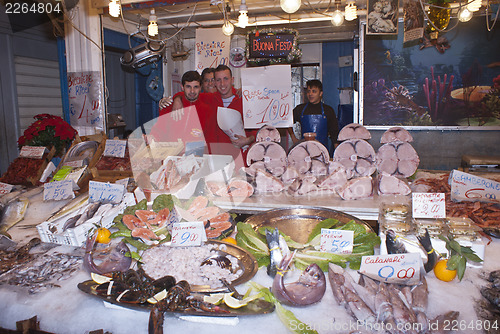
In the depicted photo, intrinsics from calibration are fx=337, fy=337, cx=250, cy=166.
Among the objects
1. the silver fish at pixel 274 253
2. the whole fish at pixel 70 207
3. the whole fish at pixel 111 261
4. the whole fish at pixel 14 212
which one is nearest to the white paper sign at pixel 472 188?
the silver fish at pixel 274 253

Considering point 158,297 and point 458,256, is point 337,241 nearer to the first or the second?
point 458,256

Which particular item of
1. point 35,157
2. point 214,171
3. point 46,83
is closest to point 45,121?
point 35,157

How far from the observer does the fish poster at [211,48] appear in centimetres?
589

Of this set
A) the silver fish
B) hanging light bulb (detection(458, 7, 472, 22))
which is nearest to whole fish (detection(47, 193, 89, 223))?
the silver fish

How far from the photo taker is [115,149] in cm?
358

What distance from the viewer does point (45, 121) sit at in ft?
12.9

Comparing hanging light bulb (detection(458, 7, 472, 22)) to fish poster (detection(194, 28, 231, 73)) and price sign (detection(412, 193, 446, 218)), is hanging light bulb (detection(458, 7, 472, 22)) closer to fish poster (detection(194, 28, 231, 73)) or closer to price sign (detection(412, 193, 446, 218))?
price sign (detection(412, 193, 446, 218))

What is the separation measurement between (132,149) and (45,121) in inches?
49.4

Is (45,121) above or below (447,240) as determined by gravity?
above

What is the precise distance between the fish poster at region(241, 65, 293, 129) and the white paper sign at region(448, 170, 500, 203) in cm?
166

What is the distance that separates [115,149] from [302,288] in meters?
2.73

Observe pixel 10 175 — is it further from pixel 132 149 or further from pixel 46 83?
pixel 46 83

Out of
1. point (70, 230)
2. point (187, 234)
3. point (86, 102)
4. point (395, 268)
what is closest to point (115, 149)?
point (70, 230)

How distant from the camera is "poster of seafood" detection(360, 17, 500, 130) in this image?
5.37m
